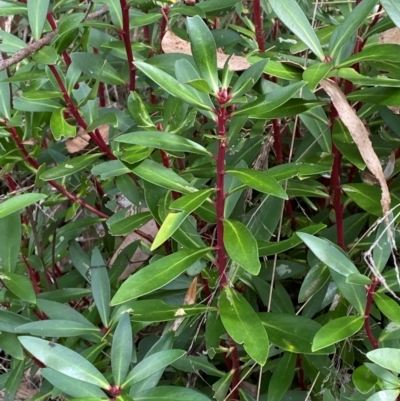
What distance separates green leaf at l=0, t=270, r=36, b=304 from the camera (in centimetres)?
85

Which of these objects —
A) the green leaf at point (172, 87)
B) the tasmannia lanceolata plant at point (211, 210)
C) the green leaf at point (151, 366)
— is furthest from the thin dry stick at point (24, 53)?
the green leaf at point (151, 366)

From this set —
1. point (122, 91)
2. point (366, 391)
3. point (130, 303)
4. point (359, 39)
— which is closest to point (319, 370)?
point (366, 391)

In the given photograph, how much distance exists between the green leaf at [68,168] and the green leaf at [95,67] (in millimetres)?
138

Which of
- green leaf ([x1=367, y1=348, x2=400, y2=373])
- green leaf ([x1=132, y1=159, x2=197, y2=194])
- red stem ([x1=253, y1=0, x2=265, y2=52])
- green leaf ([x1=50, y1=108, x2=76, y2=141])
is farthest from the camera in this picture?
red stem ([x1=253, y1=0, x2=265, y2=52])

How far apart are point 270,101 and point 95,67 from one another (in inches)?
17.8

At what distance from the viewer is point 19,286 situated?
0.87 m

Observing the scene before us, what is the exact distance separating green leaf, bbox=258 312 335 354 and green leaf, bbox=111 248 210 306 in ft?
0.51

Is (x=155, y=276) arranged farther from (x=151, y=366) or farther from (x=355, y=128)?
(x=355, y=128)

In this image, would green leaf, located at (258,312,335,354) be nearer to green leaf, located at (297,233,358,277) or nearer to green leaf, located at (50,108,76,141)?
green leaf, located at (297,233,358,277)

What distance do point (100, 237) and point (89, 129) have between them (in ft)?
1.20

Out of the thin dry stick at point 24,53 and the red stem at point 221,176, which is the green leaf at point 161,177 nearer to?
the red stem at point 221,176

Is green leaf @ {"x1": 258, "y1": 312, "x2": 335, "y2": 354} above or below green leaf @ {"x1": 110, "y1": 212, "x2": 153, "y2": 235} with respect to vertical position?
below

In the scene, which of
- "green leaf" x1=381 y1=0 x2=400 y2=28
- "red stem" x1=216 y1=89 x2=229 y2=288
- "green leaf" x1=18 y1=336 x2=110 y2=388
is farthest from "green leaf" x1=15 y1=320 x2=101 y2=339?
"green leaf" x1=381 y1=0 x2=400 y2=28

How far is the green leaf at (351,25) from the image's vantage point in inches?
26.9
